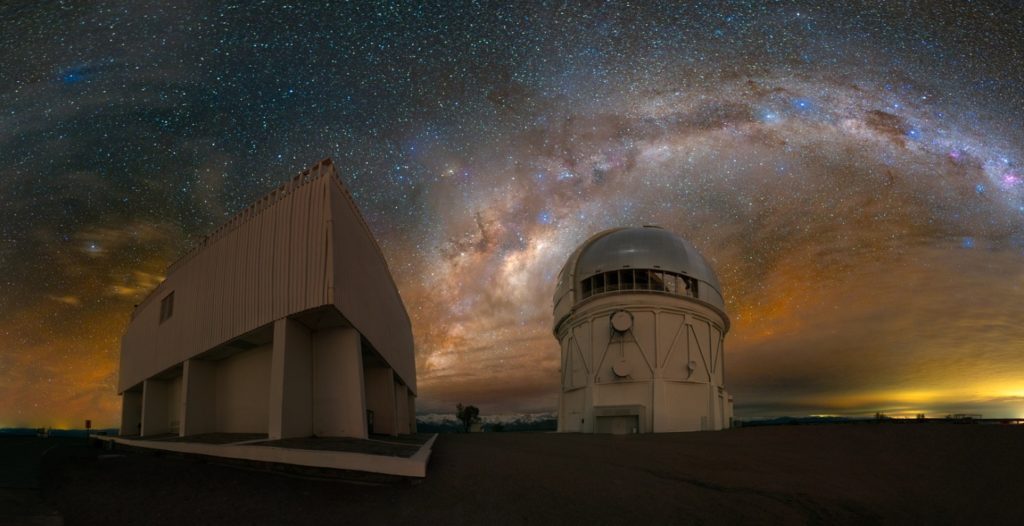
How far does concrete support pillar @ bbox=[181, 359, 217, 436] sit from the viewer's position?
70.2 feet

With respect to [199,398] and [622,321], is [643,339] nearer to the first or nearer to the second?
[622,321]

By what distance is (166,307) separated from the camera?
27.6m

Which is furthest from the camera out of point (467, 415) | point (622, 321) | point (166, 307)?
point (467, 415)

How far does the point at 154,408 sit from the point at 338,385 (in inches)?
755

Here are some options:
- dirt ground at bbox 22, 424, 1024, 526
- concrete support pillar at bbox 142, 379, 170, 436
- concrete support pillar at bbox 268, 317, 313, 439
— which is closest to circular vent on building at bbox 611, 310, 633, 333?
dirt ground at bbox 22, 424, 1024, 526

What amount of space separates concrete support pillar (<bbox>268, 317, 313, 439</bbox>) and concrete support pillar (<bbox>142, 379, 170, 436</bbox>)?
18.3 meters

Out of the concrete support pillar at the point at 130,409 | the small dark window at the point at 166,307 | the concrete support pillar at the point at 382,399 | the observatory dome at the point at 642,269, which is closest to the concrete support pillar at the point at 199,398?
the small dark window at the point at 166,307

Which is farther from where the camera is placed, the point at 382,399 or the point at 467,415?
the point at 467,415

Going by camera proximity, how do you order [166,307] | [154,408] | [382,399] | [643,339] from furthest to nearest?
[643,339]
[154,408]
[166,307]
[382,399]

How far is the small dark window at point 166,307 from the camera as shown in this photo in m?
27.0

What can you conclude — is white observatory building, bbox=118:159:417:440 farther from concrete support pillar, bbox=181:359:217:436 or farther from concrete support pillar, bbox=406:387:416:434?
concrete support pillar, bbox=406:387:416:434

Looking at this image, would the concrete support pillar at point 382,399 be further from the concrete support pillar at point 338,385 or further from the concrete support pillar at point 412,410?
the concrete support pillar at point 412,410

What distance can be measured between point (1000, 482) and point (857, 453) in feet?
11.9

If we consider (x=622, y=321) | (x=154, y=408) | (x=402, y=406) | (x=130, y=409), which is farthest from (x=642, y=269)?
(x=130, y=409)
